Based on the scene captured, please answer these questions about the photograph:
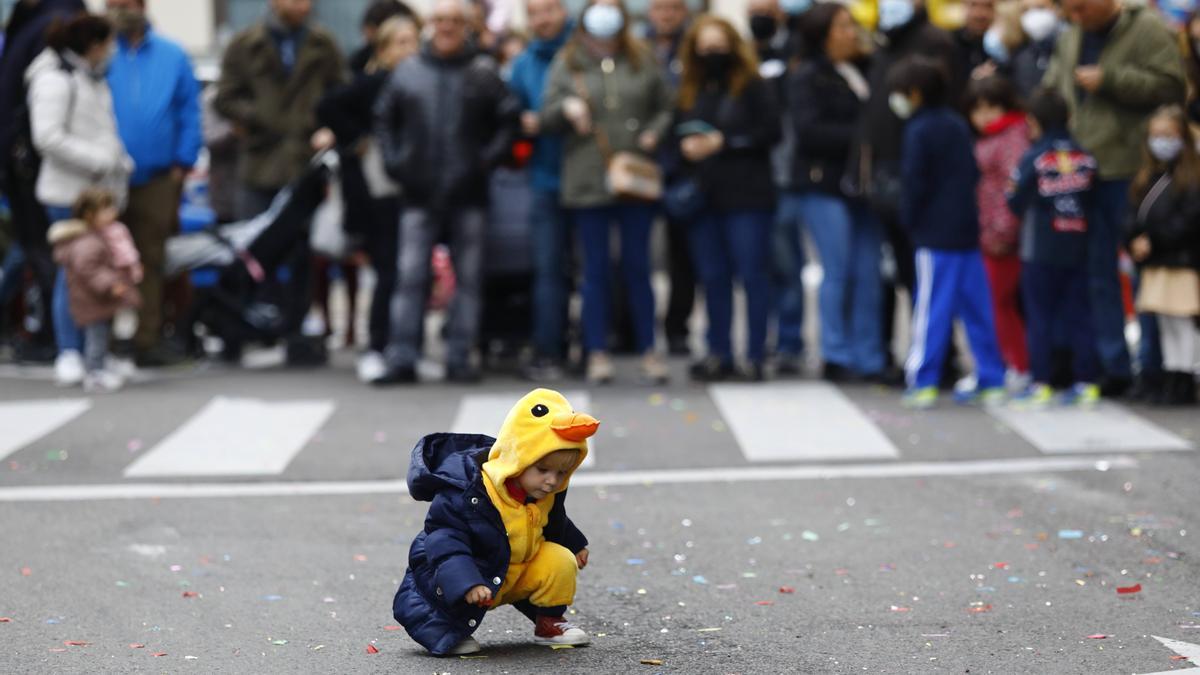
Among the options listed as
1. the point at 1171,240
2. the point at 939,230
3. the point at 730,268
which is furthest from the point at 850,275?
the point at 1171,240

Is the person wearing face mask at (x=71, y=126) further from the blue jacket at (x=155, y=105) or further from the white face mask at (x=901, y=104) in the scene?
the white face mask at (x=901, y=104)

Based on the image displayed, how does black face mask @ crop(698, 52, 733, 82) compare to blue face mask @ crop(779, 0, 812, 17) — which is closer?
black face mask @ crop(698, 52, 733, 82)

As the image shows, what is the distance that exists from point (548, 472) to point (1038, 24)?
7.54 metres

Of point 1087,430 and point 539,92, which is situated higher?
point 539,92

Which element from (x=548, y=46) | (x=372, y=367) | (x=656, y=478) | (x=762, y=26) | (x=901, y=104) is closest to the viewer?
(x=656, y=478)

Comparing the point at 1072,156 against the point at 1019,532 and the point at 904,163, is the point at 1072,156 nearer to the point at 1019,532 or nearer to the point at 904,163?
the point at 904,163

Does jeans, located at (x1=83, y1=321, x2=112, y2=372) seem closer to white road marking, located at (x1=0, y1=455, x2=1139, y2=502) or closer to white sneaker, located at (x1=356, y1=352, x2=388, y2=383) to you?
white sneaker, located at (x1=356, y1=352, x2=388, y2=383)

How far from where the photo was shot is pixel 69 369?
1270 cm

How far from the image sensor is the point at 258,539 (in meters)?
8.19

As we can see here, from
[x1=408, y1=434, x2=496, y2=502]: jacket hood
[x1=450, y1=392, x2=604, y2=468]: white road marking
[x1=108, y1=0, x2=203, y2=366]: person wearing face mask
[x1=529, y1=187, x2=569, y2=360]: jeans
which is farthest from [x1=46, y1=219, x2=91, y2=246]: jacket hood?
[x1=408, y1=434, x2=496, y2=502]: jacket hood

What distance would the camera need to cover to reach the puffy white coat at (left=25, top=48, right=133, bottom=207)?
1260 cm

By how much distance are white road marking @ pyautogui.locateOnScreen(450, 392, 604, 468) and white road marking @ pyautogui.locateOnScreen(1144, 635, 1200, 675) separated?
4.38 meters

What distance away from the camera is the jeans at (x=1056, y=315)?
11656 mm

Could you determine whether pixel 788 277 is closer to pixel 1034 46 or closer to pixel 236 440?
pixel 1034 46
